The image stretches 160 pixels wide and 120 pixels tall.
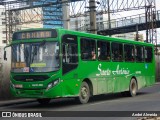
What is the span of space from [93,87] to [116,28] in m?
44.4

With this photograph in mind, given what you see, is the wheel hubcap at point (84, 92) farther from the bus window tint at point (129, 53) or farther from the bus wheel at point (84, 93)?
the bus window tint at point (129, 53)

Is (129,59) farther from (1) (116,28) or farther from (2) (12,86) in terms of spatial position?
(1) (116,28)

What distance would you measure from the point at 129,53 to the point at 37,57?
23.6ft

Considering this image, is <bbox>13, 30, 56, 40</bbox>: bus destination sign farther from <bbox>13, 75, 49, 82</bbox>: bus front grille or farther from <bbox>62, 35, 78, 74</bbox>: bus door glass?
<bbox>13, 75, 49, 82</bbox>: bus front grille

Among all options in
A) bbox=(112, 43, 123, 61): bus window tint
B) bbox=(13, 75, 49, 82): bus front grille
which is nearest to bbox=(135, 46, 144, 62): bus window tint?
bbox=(112, 43, 123, 61): bus window tint

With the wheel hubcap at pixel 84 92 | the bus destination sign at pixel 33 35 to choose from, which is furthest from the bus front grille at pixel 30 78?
the wheel hubcap at pixel 84 92

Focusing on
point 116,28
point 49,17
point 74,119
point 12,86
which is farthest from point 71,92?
point 116,28

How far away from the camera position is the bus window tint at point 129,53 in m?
20.6

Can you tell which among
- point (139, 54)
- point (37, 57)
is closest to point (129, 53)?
point (139, 54)

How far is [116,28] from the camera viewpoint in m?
61.2

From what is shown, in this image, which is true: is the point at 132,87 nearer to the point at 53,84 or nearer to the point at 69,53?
the point at 69,53

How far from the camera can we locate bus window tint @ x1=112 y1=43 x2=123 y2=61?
63.6 feet

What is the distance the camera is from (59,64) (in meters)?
15.3

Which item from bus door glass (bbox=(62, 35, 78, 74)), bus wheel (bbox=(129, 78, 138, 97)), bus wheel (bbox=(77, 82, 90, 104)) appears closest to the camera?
bus door glass (bbox=(62, 35, 78, 74))
